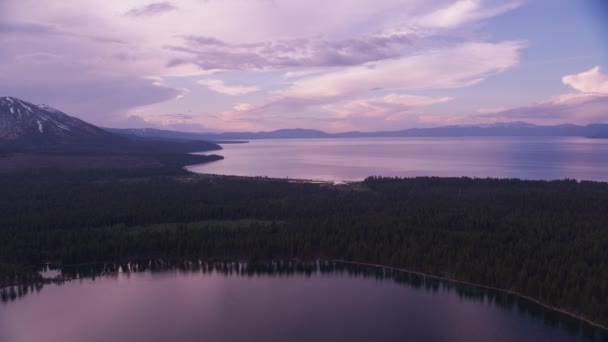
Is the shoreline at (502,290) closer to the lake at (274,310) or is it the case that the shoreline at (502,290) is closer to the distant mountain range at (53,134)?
the lake at (274,310)

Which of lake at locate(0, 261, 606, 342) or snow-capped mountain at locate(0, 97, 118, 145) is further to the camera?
snow-capped mountain at locate(0, 97, 118, 145)

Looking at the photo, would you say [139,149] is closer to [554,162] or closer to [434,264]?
[554,162]

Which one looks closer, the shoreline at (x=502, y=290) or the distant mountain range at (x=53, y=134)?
the shoreline at (x=502, y=290)

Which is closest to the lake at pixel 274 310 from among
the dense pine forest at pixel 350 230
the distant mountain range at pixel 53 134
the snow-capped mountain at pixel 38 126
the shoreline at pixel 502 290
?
the shoreline at pixel 502 290

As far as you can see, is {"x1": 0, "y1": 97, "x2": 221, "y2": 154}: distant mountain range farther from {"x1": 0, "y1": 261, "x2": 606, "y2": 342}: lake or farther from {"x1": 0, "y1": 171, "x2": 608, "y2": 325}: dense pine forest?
{"x1": 0, "y1": 261, "x2": 606, "y2": 342}: lake

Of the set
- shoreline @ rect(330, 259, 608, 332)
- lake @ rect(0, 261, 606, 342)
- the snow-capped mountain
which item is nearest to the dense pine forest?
shoreline @ rect(330, 259, 608, 332)

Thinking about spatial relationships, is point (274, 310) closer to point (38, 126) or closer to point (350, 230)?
point (350, 230)
